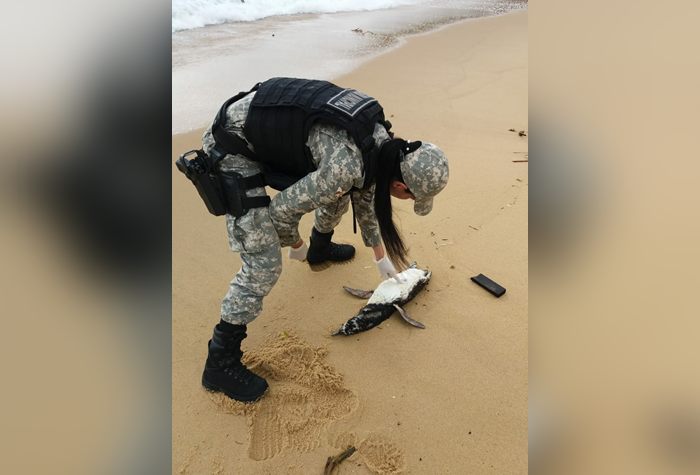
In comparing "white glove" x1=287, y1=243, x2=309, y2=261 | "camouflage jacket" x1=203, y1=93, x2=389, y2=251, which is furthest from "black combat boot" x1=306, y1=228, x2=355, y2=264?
"camouflage jacket" x1=203, y1=93, x2=389, y2=251

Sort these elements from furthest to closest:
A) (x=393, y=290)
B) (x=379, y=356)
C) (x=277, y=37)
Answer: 1. (x=277, y=37)
2. (x=393, y=290)
3. (x=379, y=356)

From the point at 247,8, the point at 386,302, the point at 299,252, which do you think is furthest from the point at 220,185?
the point at 247,8

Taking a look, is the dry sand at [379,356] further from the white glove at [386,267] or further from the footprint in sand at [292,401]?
the white glove at [386,267]

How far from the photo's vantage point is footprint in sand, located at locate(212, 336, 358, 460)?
234cm

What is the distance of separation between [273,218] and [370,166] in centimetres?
61

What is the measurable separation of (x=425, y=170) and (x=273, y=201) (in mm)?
813

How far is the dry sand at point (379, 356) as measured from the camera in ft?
7.50

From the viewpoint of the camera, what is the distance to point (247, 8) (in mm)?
11211

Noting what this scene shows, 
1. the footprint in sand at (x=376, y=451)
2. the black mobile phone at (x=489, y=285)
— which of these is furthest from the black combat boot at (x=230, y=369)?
the black mobile phone at (x=489, y=285)

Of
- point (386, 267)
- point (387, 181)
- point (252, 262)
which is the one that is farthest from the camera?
point (386, 267)

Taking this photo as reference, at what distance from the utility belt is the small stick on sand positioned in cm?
135

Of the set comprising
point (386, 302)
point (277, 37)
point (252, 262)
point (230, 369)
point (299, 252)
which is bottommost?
point (386, 302)

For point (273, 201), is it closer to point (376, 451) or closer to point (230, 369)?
point (230, 369)

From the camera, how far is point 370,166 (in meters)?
2.17
